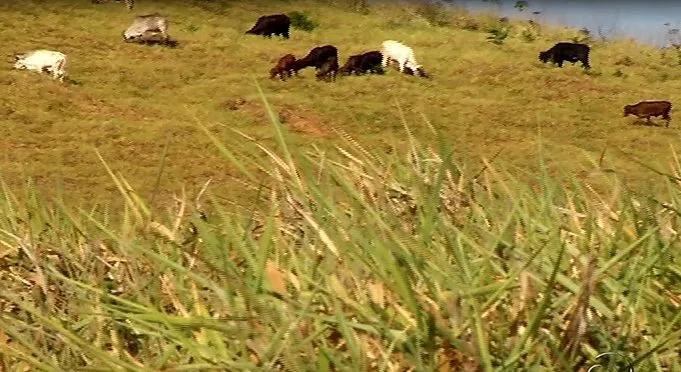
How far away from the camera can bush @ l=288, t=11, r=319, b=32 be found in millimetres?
24516

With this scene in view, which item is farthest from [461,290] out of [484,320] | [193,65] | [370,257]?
[193,65]

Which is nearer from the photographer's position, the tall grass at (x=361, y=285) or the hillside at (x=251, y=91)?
the tall grass at (x=361, y=285)

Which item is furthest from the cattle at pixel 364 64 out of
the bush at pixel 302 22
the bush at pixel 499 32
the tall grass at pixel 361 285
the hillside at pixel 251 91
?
the tall grass at pixel 361 285

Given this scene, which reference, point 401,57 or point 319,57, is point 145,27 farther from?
point 401,57

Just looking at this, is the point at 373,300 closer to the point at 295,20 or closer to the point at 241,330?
the point at 241,330

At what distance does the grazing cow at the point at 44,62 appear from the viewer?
1753 centimetres

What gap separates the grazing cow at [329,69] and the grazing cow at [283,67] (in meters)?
0.58

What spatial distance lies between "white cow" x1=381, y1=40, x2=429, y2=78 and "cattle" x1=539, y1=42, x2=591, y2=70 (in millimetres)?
3203

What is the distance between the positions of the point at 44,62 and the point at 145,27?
11.7 ft

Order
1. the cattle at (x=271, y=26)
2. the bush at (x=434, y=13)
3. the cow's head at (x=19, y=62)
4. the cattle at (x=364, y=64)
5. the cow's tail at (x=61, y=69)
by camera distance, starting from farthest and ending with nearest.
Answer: the bush at (x=434, y=13) → the cattle at (x=271, y=26) → the cattle at (x=364, y=64) → the cow's head at (x=19, y=62) → the cow's tail at (x=61, y=69)

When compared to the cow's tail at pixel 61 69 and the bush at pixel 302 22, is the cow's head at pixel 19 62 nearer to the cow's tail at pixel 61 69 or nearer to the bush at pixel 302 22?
the cow's tail at pixel 61 69

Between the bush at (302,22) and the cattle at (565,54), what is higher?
the cattle at (565,54)

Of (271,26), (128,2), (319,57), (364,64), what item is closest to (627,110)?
(364,64)

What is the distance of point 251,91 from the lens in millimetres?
17344
